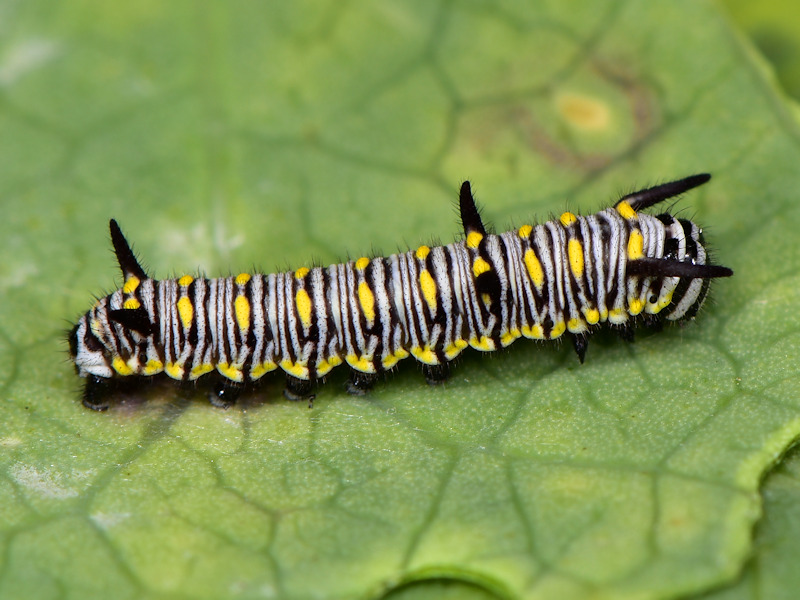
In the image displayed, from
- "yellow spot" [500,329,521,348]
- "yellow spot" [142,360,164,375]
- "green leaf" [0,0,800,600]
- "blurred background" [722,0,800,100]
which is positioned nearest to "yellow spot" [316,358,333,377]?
"green leaf" [0,0,800,600]

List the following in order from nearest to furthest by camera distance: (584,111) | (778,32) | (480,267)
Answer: (480,267)
(584,111)
(778,32)

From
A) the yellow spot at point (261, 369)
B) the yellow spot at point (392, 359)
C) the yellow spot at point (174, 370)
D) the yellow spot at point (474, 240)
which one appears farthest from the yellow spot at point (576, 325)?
the yellow spot at point (174, 370)

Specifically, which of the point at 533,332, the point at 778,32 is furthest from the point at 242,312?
the point at 778,32

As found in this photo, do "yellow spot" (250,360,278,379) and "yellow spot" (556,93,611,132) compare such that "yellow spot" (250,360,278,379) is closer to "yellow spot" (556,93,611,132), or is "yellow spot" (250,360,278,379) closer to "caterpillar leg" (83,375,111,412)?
"caterpillar leg" (83,375,111,412)

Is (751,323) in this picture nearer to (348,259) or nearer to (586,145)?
(586,145)

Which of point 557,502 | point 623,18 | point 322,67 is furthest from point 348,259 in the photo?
point 623,18

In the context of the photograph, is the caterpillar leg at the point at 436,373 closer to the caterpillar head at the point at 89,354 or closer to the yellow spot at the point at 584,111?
the caterpillar head at the point at 89,354

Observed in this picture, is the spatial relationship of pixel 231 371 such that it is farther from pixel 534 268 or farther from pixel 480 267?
pixel 534 268
